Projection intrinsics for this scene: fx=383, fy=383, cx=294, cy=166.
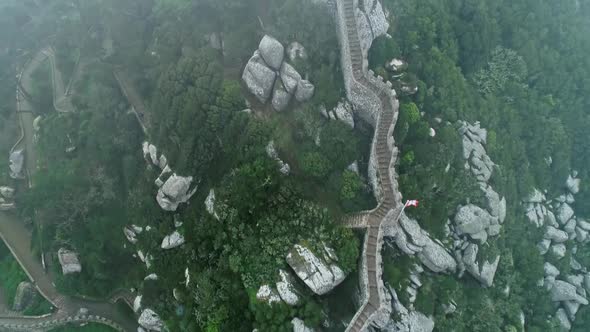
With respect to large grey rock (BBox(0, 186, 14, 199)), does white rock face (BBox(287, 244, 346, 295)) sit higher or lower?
higher

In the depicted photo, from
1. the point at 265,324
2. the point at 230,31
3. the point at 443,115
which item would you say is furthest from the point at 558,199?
the point at 230,31

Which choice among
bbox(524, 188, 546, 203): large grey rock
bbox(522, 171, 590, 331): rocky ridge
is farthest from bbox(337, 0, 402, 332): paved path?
bbox(524, 188, 546, 203): large grey rock

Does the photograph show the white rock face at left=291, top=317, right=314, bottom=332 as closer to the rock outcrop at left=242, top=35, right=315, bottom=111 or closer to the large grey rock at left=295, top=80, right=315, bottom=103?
the rock outcrop at left=242, top=35, right=315, bottom=111

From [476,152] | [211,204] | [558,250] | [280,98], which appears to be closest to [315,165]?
[280,98]

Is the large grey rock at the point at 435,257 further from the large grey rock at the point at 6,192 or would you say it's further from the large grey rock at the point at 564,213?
the large grey rock at the point at 6,192

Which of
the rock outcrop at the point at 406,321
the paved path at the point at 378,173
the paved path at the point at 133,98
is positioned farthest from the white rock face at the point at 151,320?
the rock outcrop at the point at 406,321

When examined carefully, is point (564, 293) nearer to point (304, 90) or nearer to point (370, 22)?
point (304, 90)
